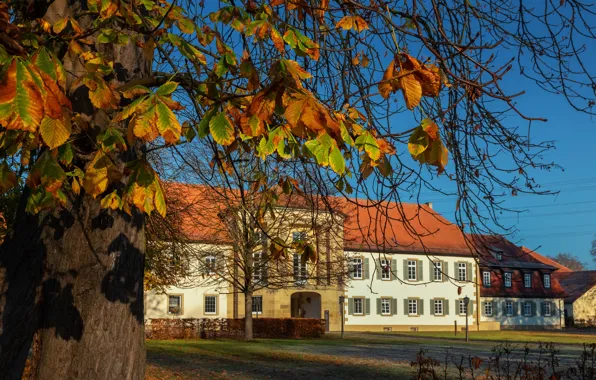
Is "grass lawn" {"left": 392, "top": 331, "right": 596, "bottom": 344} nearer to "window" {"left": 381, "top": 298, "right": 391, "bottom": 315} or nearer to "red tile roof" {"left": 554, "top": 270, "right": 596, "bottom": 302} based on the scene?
"window" {"left": 381, "top": 298, "right": 391, "bottom": 315}

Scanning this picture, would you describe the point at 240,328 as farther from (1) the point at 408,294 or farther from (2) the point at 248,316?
(1) the point at 408,294

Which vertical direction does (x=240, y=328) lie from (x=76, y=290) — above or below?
below

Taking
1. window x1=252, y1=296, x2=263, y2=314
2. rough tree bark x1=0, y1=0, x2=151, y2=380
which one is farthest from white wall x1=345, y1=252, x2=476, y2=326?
rough tree bark x1=0, y1=0, x2=151, y2=380

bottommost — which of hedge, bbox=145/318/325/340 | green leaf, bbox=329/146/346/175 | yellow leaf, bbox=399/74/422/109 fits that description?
hedge, bbox=145/318/325/340

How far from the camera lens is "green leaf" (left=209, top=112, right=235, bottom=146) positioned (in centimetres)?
295

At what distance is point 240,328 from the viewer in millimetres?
35875

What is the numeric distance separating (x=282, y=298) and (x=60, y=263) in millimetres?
40388

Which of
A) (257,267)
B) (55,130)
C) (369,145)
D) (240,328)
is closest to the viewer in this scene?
(55,130)

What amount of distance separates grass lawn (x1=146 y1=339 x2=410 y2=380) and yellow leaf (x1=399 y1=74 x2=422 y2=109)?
→ 12134mm

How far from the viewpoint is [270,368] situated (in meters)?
17.4

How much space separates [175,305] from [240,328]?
7749mm

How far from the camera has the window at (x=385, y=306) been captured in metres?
51.2

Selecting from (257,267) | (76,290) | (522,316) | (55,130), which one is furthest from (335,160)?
(522,316)

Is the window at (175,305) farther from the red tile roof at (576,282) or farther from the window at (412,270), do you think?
the red tile roof at (576,282)
